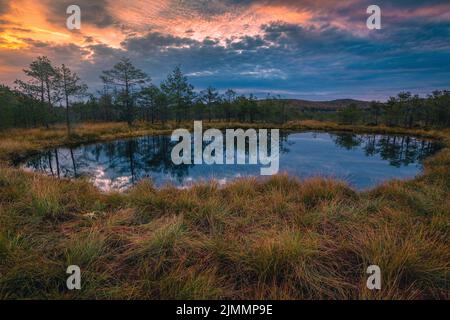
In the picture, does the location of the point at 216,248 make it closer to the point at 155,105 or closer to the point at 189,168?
the point at 189,168

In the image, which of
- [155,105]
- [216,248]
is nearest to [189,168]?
[216,248]

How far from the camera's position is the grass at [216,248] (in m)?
2.24

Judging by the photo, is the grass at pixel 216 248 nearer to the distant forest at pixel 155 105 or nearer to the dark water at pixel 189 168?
the dark water at pixel 189 168

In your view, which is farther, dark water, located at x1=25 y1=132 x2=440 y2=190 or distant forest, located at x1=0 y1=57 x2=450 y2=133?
distant forest, located at x1=0 y1=57 x2=450 y2=133

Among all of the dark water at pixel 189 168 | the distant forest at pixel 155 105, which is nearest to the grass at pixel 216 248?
the dark water at pixel 189 168

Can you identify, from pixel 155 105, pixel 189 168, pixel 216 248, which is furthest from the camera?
pixel 155 105

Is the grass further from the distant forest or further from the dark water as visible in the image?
the distant forest

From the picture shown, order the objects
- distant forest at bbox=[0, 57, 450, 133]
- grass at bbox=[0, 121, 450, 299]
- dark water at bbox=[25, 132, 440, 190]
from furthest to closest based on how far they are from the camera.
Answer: distant forest at bbox=[0, 57, 450, 133] → dark water at bbox=[25, 132, 440, 190] → grass at bbox=[0, 121, 450, 299]

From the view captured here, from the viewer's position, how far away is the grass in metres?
2.24

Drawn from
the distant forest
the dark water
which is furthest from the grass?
the distant forest

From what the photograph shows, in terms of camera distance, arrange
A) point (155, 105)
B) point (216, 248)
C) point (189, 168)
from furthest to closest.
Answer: point (155, 105) → point (189, 168) → point (216, 248)

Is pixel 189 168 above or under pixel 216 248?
under

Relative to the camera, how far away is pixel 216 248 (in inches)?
115
